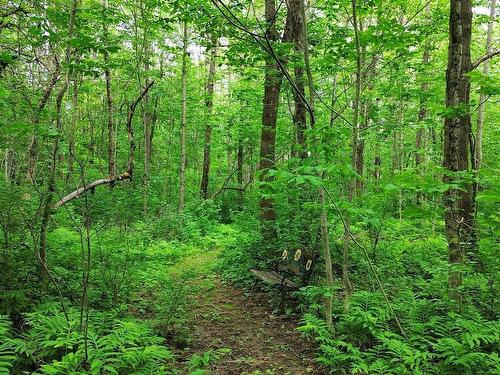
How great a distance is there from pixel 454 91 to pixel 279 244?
161 inches

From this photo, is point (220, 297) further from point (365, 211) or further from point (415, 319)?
point (365, 211)

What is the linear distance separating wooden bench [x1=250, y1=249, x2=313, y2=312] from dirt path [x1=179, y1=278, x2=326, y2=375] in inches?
17.8

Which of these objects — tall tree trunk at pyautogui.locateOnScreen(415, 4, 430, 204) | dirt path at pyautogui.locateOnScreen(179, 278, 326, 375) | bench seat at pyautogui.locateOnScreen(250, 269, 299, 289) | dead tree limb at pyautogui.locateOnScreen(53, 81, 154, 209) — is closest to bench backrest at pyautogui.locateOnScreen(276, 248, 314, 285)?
bench seat at pyautogui.locateOnScreen(250, 269, 299, 289)

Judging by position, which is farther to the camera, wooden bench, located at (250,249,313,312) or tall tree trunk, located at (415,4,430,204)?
tall tree trunk, located at (415,4,430,204)

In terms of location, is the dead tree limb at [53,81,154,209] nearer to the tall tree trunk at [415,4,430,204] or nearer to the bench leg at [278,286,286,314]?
the bench leg at [278,286,286,314]

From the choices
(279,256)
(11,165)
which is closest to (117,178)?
(279,256)

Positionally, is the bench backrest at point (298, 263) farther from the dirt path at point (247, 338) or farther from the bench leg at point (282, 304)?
the dirt path at point (247, 338)

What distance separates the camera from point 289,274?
596cm

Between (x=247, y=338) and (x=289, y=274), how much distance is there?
1307 mm

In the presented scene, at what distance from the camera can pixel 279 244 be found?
7.09 m

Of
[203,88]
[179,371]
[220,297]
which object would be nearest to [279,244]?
[220,297]

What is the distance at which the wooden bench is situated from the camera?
598cm

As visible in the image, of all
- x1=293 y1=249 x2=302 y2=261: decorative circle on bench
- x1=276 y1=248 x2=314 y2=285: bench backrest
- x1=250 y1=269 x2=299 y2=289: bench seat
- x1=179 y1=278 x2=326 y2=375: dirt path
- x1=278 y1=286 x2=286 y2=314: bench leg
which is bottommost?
x1=179 y1=278 x2=326 y2=375: dirt path

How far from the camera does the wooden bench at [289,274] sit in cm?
598
